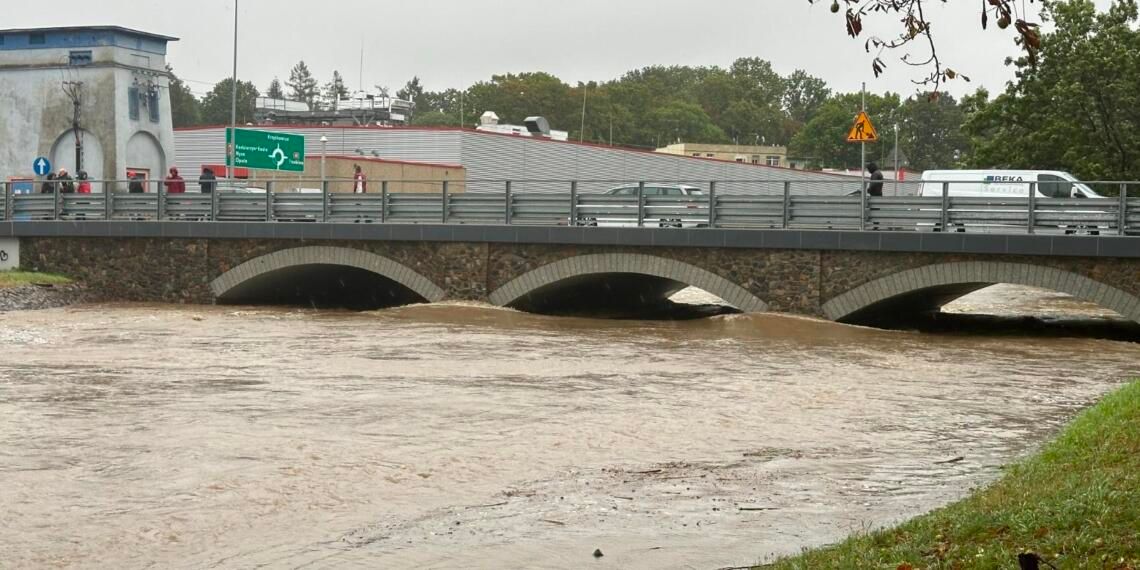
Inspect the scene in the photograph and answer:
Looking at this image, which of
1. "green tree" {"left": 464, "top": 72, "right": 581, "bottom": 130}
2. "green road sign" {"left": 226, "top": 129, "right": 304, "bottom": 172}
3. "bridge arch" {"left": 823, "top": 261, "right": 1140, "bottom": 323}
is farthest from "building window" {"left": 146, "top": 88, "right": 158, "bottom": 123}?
"green tree" {"left": 464, "top": 72, "right": 581, "bottom": 130}

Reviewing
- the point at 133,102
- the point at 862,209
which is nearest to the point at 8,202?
the point at 133,102

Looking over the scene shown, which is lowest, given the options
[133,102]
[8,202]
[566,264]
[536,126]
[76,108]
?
[566,264]

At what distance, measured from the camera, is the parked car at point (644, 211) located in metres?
28.7

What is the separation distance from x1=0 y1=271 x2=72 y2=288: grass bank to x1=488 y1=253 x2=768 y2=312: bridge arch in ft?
36.7

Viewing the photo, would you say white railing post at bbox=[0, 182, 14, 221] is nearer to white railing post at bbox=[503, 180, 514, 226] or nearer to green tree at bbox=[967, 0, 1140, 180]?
white railing post at bbox=[503, 180, 514, 226]

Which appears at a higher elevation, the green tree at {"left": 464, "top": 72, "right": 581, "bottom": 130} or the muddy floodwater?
the green tree at {"left": 464, "top": 72, "right": 581, "bottom": 130}

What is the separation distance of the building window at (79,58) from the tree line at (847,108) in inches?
995

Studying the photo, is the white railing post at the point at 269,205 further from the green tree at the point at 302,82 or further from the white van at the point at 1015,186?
A: the green tree at the point at 302,82

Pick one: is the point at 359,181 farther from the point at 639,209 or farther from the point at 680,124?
the point at 680,124

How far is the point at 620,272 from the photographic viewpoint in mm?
29078

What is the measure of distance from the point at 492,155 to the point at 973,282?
27.6m

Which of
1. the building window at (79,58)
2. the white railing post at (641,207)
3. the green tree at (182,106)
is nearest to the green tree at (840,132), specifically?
the green tree at (182,106)

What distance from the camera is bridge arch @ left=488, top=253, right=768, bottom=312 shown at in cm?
2805

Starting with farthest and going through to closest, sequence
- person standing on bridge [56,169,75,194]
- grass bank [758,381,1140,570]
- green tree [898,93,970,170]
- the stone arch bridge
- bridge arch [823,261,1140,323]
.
Answer: 1. green tree [898,93,970,170]
2. person standing on bridge [56,169,75,194]
3. the stone arch bridge
4. bridge arch [823,261,1140,323]
5. grass bank [758,381,1140,570]
